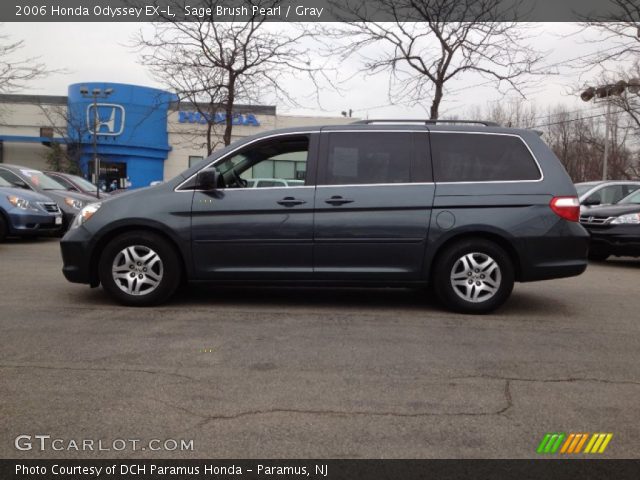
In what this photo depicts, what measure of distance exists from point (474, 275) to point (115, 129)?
30765mm

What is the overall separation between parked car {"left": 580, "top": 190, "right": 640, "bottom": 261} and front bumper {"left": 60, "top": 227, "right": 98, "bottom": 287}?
26.7 ft

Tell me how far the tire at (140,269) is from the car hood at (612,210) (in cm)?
751

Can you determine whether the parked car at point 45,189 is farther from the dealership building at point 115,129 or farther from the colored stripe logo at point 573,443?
the dealership building at point 115,129

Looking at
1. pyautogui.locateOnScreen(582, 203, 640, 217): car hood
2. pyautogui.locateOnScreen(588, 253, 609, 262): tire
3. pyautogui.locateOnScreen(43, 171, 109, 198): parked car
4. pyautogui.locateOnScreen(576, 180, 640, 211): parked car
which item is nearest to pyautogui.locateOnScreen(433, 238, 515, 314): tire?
pyautogui.locateOnScreen(582, 203, 640, 217): car hood

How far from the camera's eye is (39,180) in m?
12.7

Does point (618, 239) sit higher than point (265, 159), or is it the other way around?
point (265, 159)

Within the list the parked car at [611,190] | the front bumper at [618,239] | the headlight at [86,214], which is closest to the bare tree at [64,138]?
the parked car at [611,190]

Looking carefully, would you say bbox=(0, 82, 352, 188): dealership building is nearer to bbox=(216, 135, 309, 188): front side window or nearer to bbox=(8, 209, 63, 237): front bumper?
bbox=(8, 209, 63, 237): front bumper

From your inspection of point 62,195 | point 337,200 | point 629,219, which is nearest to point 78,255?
point 337,200

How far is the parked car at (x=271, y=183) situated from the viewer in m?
5.60

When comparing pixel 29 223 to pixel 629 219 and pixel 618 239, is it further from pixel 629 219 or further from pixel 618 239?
pixel 629 219

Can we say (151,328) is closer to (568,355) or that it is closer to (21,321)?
(21,321)

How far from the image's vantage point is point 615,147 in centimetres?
3762
